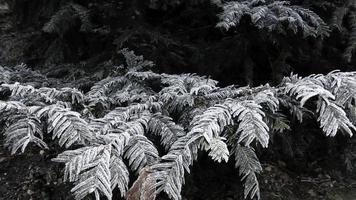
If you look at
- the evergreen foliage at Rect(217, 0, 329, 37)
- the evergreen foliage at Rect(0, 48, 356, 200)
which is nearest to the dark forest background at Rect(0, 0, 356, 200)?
the evergreen foliage at Rect(217, 0, 329, 37)

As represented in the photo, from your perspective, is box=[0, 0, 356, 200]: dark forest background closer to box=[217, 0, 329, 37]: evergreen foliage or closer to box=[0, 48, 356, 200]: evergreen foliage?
box=[217, 0, 329, 37]: evergreen foliage

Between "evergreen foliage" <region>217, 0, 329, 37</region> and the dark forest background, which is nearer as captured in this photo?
"evergreen foliage" <region>217, 0, 329, 37</region>

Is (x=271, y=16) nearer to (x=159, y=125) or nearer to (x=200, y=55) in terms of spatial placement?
(x=200, y=55)

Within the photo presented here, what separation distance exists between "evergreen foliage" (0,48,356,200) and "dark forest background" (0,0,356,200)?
0.74m

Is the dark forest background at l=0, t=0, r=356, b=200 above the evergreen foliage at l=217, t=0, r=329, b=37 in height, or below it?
below

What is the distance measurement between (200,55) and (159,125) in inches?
50.1

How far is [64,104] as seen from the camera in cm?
183

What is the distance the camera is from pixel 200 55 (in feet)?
9.46

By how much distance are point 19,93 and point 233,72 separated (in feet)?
5.79

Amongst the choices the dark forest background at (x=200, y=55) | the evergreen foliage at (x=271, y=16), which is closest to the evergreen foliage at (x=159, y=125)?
the evergreen foliage at (x=271, y=16)

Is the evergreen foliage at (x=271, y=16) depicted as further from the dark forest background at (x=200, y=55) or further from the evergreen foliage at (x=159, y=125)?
the evergreen foliage at (x=159, y=125)

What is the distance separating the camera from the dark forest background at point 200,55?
8.75ft

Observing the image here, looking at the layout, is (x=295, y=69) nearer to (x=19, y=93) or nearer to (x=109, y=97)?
(x=109, y=97)

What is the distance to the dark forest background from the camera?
2668 millimetres
